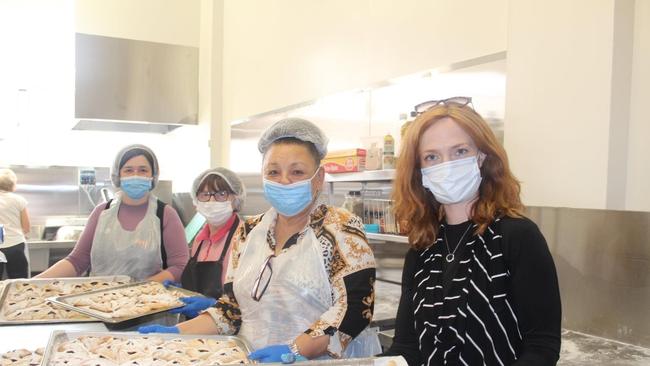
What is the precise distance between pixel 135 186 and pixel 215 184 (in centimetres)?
47

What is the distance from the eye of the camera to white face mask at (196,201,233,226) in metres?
2.81

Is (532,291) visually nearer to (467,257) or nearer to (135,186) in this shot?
(467,257)

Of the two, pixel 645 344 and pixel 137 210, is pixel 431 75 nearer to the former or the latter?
pixel 645 344

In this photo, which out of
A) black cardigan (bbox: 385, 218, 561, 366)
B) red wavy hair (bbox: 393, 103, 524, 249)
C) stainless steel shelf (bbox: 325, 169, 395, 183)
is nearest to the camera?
black cardigan (bbox: 385, 218, 561, 366)

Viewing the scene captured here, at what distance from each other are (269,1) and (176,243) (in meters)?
2.24

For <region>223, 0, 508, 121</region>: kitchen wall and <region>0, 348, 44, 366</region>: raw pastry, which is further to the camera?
<region>223, 0, 508, 121</region>: kitchen wall

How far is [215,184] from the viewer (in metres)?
2.89

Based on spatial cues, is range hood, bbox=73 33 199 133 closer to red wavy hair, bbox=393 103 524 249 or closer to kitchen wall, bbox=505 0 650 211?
kitchen wall, bbox=505 0 650 211

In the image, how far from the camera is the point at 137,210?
3.02 m

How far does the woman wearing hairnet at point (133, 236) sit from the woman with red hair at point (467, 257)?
Answer: 1.77m

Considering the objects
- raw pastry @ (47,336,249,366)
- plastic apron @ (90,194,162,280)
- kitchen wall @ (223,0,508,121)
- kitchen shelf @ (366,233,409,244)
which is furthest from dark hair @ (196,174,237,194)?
raw pastry @ (47,336,249,366)

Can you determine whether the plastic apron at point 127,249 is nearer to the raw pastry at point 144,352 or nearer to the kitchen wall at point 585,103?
the raw pastry at point 144,352

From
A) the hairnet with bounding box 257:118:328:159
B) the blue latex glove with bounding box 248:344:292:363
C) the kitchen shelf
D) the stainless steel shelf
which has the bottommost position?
the blue latex glove with bounding box 248:344:292:363

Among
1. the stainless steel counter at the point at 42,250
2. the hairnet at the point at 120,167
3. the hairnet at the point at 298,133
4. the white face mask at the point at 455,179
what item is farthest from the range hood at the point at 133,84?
the white face mask at the point at 455,179
